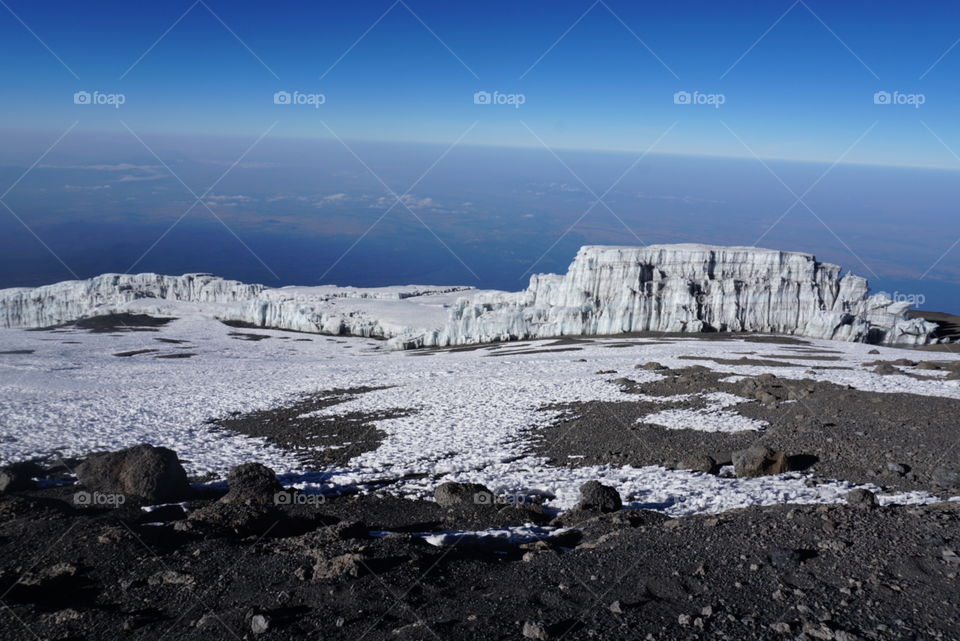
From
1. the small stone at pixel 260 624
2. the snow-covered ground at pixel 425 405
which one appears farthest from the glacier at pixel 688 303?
the small stone at pixel 260 624

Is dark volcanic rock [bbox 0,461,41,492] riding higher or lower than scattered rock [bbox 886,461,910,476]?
lower

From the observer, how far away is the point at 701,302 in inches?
2034

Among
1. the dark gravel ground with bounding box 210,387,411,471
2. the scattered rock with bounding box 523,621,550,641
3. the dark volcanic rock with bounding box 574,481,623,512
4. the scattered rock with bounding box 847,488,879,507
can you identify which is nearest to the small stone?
the scattered rock with bounding box 523,621,550,641

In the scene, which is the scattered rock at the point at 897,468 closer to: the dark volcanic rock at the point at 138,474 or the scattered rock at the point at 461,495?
the scattered rock at the point at 461,495

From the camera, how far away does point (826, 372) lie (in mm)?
27219

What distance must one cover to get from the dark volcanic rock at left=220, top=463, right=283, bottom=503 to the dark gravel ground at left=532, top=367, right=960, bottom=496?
824 centimetres

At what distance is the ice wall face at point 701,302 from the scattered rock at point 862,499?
40.8 m

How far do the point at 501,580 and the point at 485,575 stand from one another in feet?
1.06

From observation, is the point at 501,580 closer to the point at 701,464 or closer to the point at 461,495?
the point at 461,495

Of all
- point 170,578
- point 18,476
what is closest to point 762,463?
point 170,578

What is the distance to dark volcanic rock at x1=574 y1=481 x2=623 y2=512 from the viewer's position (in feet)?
41.7

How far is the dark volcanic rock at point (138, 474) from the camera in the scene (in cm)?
1360

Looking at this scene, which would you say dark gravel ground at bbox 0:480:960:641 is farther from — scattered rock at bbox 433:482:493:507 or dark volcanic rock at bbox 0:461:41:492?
dark volcanic rock at bbox 0:461:41:492

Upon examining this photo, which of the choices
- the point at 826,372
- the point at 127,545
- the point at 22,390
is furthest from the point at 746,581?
the point at 22,390
